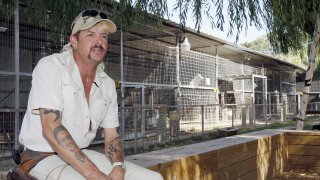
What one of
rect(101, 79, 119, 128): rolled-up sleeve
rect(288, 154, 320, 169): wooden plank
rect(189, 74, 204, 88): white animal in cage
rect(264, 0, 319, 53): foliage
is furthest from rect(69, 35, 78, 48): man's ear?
rect(189, 74, 204, 88): white animal in cage

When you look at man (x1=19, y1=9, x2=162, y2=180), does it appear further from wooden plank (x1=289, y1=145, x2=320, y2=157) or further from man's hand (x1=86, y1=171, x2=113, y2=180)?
wooden plank (x1=289, y1=145, x2=320, y2=157)

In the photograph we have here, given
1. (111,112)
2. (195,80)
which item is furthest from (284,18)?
(195,80)

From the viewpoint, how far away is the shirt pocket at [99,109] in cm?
239

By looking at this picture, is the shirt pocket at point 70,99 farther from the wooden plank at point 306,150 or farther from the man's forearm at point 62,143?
the wooden plank at point 306,150

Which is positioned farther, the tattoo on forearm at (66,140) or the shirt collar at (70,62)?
the shirt collar at (70,62)

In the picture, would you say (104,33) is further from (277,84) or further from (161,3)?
(277,84)

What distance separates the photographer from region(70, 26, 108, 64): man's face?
232 cm

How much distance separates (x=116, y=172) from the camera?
2354mm

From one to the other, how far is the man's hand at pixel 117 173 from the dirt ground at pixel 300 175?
4.63 meters

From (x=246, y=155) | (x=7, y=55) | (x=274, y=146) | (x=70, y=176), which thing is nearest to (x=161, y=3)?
(x=70, y=176)

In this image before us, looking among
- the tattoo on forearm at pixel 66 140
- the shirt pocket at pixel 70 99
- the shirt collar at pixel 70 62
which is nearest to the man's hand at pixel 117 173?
the tattoo on forearm at pixel 66 140

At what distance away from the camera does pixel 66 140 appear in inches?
84.0

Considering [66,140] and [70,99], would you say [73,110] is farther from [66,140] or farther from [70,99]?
[66,140]

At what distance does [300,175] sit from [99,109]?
504 centimetres
